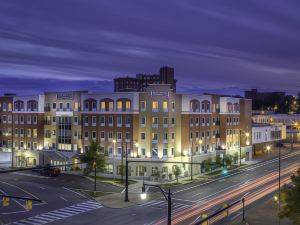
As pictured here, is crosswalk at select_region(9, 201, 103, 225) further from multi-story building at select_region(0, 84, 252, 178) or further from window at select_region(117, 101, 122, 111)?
window at select_region(117, 101, 122, 111)

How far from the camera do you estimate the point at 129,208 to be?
55.8m

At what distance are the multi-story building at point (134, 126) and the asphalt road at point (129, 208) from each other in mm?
10089

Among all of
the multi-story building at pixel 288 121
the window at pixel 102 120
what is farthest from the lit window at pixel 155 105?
Answer: the multi-story building at pixel 288 121

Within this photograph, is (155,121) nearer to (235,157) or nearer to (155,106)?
(155,106)

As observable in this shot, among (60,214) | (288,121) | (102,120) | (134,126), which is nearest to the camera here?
(60,214)

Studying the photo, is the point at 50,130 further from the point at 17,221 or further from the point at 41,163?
the point at 17,221

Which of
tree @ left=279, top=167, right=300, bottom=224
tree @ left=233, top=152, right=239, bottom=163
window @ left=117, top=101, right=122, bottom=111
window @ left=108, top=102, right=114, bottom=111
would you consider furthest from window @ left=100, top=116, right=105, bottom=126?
tree @ left=279, top=167, right=300, bottom=224

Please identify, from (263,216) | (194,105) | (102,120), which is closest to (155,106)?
(194,105)

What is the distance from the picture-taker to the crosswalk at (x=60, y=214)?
48750 mm

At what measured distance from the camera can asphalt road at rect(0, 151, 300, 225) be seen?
164 feet

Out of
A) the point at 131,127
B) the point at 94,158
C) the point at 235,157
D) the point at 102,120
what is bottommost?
the point at 235,157

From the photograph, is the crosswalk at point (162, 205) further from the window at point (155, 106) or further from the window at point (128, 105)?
the window at point (128, 105)

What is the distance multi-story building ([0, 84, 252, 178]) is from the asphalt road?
1009cm

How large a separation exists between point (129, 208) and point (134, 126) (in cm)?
3051
